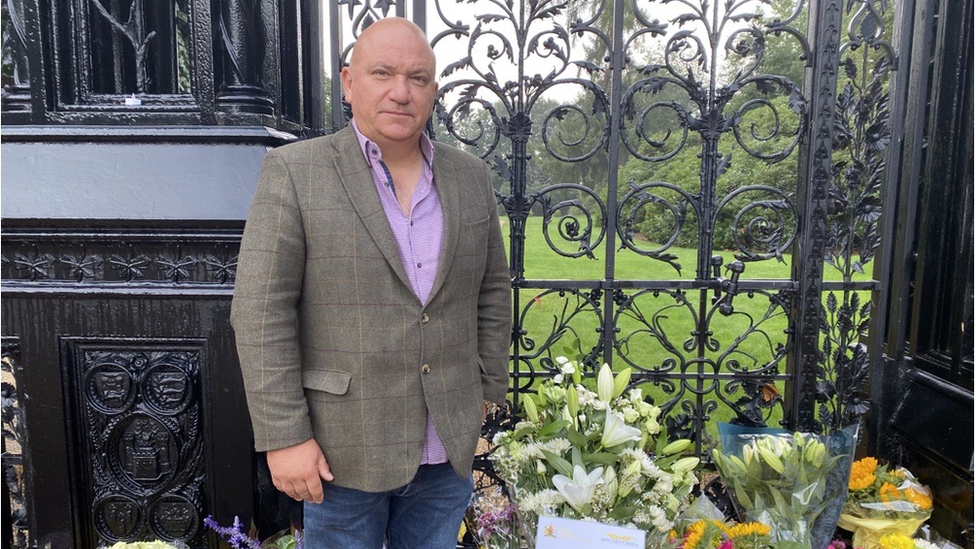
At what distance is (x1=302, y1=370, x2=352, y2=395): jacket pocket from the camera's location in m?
1.52

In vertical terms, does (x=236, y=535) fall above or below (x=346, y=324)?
below

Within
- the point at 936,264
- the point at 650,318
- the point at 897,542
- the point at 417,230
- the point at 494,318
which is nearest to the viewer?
the point at 417,230

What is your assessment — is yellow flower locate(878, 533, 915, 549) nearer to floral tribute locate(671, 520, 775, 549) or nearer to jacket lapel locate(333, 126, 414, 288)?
floral tribute locate(671, 520, 775, 549)

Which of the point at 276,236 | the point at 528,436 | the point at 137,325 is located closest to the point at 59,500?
the point at 137,325

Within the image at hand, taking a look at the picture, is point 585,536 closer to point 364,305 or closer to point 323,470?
point 323,470

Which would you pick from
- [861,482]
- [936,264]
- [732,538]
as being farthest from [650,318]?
[732,538]

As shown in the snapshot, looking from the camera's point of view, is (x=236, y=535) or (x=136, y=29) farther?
(x=136, y=29)

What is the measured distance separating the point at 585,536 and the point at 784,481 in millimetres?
→ 868

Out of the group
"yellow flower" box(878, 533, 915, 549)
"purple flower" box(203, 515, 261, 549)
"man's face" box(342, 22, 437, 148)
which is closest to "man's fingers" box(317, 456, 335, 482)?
"purple flower" box(203, 515, 261, 549)

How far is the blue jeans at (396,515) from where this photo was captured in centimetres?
162

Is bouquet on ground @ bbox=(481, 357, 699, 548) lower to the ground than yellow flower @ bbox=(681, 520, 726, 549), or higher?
higher

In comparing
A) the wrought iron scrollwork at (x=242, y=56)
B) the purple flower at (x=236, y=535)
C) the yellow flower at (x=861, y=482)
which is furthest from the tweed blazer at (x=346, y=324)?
the yellow flower at (x=861, y=482)

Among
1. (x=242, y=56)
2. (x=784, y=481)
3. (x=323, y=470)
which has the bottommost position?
(x=784, y=481)

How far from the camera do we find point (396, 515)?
1.79 metres
